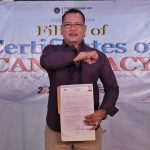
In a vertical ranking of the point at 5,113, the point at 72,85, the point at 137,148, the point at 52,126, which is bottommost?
the point at 137,148

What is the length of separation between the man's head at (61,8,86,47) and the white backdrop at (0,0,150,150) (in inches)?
43.5

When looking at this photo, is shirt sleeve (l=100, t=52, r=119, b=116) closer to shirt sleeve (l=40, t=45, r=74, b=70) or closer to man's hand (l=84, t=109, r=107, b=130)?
man's hand (l=84, t=109, r=107, b=130)

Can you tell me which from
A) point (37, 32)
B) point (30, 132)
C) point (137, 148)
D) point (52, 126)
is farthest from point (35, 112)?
point (52, 126)

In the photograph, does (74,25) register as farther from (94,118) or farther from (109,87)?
(94,118)

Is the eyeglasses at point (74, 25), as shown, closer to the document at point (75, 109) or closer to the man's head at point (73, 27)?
the man's head at point (73, 27)

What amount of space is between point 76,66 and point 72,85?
11 cm

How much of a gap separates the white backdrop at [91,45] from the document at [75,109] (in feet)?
3.94

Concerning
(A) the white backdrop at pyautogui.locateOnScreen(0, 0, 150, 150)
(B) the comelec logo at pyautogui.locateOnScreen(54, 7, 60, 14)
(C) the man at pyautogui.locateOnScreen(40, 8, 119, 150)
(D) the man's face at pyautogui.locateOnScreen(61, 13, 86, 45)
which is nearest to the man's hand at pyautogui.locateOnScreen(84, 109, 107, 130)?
(C) the man at pyautogui.locateOnScreen(40, 8, 119, 150)

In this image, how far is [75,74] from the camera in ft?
6.33

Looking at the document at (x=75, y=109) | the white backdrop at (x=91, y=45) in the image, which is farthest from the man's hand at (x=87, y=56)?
the white backdrop at (x=91, y=45)

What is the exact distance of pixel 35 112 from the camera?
10.3 ft

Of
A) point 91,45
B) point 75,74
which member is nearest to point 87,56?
point 75,74

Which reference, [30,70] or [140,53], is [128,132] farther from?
[30,70]

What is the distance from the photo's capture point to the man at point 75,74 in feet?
6.23
